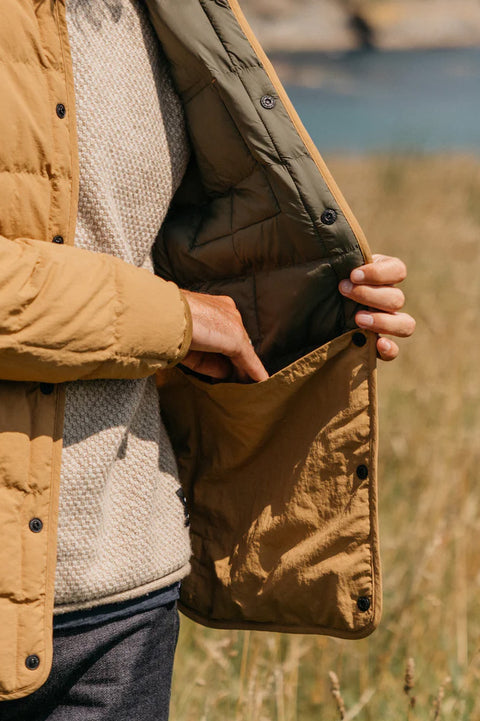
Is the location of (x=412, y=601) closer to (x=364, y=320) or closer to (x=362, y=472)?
(x=362, y=472)

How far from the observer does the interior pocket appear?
123 cm

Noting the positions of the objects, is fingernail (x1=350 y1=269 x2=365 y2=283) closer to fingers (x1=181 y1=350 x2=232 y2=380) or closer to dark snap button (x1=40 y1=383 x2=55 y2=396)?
fingers (x1=181 y1=350 x2=232 y2=380)

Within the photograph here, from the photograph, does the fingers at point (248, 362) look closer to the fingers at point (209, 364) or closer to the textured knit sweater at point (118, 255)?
the fingers at point (209, 364)

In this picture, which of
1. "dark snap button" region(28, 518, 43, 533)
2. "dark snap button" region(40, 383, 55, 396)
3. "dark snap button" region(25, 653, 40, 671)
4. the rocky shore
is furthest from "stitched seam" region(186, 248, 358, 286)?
the rocky shore

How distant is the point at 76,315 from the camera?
3.05 ft

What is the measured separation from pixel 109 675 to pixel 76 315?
0.52 m

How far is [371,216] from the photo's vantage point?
6.58m

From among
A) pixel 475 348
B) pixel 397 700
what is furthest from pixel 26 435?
pixel 475 348

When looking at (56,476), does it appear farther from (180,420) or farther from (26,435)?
(180,420)

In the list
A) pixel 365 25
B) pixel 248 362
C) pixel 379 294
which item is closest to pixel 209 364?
pixel 248 362

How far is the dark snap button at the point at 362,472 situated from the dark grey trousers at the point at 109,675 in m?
0.35

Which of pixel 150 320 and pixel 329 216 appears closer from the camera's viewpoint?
pixel 150 320

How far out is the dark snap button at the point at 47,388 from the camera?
986mm

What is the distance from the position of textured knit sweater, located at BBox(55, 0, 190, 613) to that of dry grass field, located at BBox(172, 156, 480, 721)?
2.05ft
